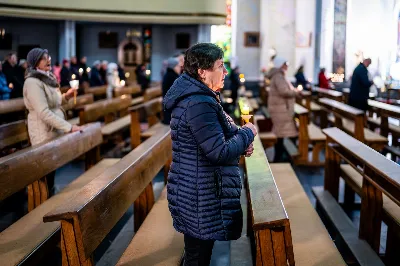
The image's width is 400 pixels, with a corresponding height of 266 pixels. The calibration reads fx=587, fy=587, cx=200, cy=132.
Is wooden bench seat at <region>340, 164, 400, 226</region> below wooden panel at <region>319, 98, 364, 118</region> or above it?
below

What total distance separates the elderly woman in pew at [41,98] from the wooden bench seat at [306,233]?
2256 mm

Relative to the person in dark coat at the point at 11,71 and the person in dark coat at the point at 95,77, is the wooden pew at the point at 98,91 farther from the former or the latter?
the person in dark coat at the point at 95,77

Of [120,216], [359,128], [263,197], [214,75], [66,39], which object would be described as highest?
[66,39]

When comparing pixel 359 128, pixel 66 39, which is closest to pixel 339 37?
pixel 66 39

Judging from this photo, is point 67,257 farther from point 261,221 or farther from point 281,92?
point 281,92

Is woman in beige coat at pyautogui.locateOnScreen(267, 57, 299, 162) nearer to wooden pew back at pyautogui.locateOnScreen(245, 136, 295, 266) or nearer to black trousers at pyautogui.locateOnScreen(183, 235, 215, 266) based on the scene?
wooden pew back at pyautogui.locateOnScreen(245, 136, 295, 266)

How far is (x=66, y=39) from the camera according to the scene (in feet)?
63.7

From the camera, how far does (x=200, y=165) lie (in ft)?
9.36

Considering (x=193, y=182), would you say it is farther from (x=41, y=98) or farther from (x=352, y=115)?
(x=352, y=115)

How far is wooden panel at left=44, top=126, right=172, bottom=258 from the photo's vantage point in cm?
303

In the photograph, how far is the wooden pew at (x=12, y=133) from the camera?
6.44 meters

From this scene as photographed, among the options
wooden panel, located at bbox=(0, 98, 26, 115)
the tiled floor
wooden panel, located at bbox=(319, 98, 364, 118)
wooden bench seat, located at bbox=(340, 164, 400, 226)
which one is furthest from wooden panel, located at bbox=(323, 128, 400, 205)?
wooden panel, located at bbox=(0, 98, 26, 115)

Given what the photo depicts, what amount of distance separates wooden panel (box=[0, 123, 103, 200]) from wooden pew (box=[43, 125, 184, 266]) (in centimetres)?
77

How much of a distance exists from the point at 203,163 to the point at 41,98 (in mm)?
3030
